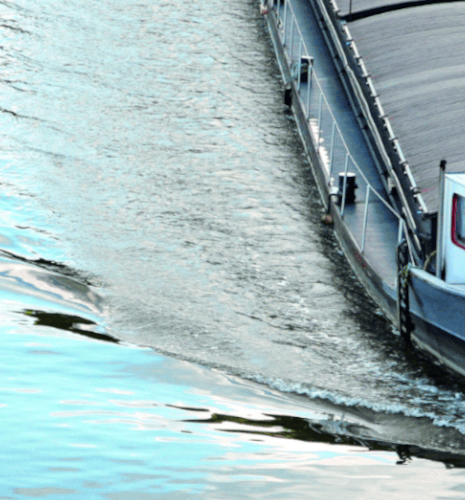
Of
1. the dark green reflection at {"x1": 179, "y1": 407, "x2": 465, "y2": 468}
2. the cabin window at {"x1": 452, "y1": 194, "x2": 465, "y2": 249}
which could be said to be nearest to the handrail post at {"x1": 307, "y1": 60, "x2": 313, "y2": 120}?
the cabin window at {"x1": 452, "y1": 194, "x2": 465, "y2": 249}

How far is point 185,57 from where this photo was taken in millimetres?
20250

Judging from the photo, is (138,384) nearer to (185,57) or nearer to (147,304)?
(147,304)

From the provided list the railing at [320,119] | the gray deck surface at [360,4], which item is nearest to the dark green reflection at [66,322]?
the railing at [320,119]

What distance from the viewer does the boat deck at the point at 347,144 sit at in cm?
1181

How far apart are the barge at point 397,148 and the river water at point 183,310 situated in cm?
60

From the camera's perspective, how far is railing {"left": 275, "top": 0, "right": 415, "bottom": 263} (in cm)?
1327

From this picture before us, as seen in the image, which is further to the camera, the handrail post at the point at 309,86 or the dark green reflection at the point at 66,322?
the handrail post at the point at 309,86

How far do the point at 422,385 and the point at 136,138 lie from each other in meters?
8.51

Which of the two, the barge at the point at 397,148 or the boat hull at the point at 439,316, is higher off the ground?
the barge at the point at 397,148

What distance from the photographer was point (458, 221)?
9.12 m

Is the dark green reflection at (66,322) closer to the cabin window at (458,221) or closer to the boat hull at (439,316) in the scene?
the boat hull at (439,316)

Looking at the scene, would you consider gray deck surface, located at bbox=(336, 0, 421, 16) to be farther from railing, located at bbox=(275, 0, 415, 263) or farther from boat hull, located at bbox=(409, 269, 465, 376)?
boat hull, located at bbox=(409, 269, 465, 376)

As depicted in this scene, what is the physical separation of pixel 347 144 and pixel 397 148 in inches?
132

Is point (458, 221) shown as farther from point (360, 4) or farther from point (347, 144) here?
point (360, 4)
